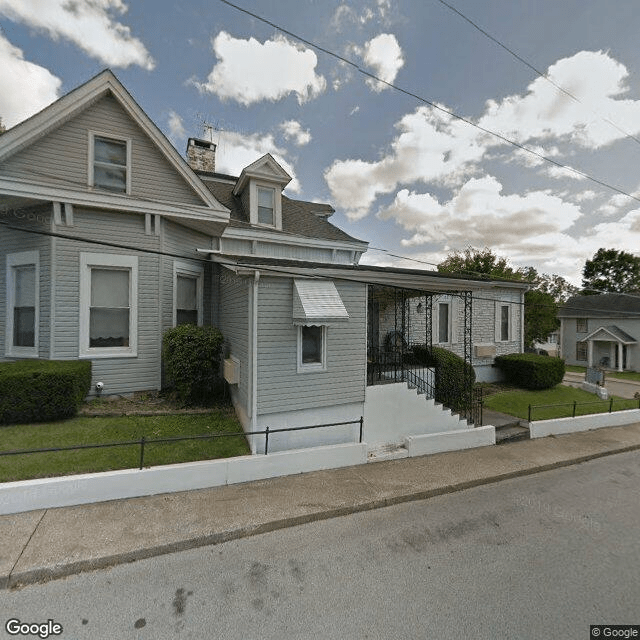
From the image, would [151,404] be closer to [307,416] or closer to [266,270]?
[307,416]

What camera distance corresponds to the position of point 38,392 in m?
5.80

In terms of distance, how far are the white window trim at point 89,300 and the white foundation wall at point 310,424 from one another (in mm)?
4014

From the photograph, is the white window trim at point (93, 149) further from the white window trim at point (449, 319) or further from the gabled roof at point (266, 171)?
the white window trim at point (449, 319)

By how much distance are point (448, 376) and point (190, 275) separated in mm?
8167

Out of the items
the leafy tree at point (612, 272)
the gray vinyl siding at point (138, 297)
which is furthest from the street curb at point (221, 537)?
the leafy tree at point (612, 272)

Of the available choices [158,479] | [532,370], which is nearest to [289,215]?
[158,479]

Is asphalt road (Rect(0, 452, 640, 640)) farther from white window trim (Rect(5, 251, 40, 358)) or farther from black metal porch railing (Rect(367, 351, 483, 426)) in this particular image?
white window trim (Rect(5, 251, 40, 358))

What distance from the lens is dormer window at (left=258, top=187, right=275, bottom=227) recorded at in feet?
38.2

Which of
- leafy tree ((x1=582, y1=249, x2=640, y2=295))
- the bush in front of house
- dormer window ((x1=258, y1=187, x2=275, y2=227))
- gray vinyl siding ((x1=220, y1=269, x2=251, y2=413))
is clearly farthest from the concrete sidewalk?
leafy tree ((x1=582, y1=249, x2=640, y2=295))

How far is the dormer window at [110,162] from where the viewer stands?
7.47 m

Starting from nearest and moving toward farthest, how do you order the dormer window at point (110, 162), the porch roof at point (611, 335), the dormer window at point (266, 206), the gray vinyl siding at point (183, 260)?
the dormer window at point (110, 162) → the gray vinyl siding at point (183, 260) → the dormer window at point (266, 206) → the porch roof at point (611, 335)

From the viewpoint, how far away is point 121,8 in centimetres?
613

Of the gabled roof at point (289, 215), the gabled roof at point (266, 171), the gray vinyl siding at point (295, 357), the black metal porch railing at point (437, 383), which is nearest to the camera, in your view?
the gray vinyl siding at point (295, 357)

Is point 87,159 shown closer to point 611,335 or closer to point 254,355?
point 254,355
